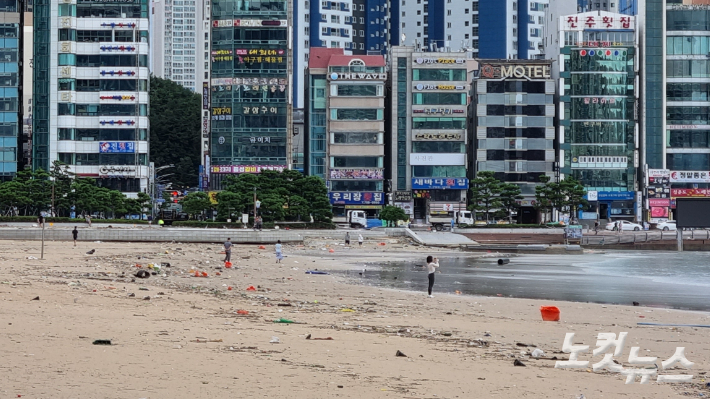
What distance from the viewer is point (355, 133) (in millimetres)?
103375

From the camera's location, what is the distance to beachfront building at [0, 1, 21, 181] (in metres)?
93.6

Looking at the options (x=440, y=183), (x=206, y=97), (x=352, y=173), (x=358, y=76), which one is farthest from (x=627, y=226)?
(x=206, y=97)

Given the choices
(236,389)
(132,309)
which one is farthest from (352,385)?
(132,309)

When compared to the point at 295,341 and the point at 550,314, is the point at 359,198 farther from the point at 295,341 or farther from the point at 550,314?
the point at 295,341

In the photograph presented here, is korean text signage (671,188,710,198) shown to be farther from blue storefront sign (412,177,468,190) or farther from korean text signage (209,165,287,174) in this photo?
korean text signage (209,165,287,174)

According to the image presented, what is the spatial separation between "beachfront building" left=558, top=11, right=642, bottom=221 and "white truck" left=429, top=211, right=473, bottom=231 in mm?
13180

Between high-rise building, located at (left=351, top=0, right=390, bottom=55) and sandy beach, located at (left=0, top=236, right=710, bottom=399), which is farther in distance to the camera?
high-rise building, located at (left=351, top=0, right=390, bottom=55)

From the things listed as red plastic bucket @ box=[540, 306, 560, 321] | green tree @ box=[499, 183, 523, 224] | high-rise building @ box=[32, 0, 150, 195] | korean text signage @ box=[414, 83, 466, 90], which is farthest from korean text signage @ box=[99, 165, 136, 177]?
red plastic bucket @ box=[540, 306, 560, 321]

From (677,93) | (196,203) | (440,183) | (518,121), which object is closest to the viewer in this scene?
(196,203)

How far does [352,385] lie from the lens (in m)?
13.1

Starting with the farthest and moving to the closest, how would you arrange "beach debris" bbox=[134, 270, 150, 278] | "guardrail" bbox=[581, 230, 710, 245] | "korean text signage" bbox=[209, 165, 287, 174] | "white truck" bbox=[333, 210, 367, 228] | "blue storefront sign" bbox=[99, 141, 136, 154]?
"korean text signage" bbox=[209, 165, 287, 174] < "blue storefront sign" bbox=[99, 141, 136, 154] < "white truck" bbox=[333, 210, 367, 228] < "guardrail" bbox=[581, 230, 710, 245] < "beach debris" bbox=[134, 270, 150, 278]

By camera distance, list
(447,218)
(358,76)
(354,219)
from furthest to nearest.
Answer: (447,218)
(358,76)
(354,219)

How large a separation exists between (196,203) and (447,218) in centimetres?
3024

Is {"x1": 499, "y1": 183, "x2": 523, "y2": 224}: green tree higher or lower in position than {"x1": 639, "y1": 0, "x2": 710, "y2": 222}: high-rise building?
lower
